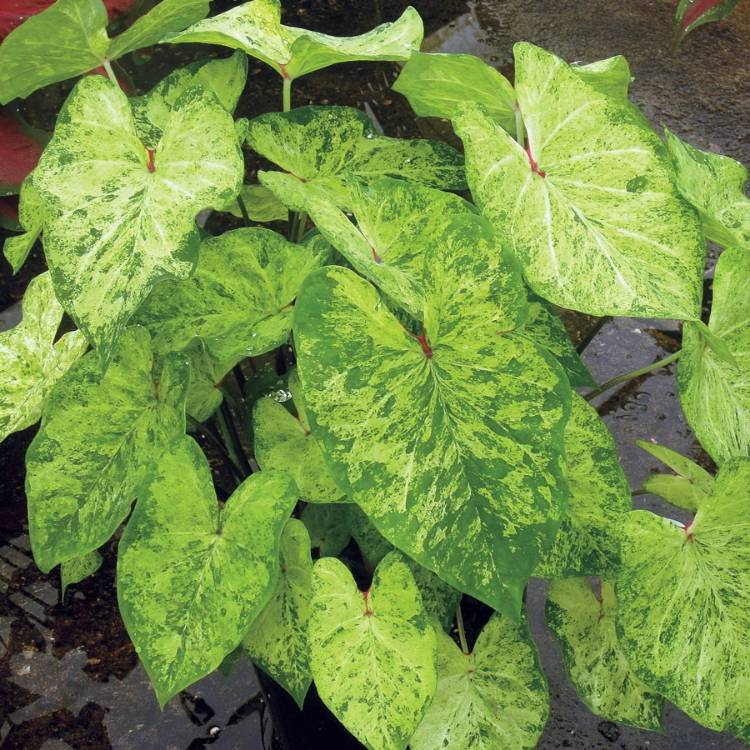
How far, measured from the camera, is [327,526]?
828 mm

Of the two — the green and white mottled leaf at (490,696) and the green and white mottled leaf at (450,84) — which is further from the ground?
the green and white mottled leaf at (450,84)

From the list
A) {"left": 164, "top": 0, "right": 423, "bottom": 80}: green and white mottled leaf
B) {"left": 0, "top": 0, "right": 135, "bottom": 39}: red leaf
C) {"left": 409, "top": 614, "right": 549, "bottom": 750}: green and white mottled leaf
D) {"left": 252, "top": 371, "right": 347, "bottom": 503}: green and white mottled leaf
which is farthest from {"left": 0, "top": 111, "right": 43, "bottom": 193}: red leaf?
{"left": 409, "top": 614, "right": 549, "bottom": 750}: green and white mottled leaf

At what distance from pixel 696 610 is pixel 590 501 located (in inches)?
4.3

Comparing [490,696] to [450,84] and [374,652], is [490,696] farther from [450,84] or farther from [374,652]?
[450,84]

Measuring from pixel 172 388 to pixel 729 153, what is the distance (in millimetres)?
1559

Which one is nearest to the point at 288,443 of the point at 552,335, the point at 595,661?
the point at 552,335

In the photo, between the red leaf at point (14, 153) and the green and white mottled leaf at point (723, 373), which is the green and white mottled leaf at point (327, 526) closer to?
the green and white mottled leaf at point (723, 373)

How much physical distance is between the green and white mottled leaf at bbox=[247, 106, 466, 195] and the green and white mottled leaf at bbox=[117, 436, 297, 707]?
0.94ft

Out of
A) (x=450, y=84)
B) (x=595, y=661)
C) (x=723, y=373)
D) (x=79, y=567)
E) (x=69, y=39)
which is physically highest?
(x=69, y=39)

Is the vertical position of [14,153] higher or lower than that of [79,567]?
higher

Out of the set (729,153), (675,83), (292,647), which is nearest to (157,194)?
(292,647)

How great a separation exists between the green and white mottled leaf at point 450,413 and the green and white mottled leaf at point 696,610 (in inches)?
5.5

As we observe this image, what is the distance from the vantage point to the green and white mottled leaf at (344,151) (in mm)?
767

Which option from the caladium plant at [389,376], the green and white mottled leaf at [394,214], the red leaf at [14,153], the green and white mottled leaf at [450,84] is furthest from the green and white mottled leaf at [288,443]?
the red leaf at [14,153]
